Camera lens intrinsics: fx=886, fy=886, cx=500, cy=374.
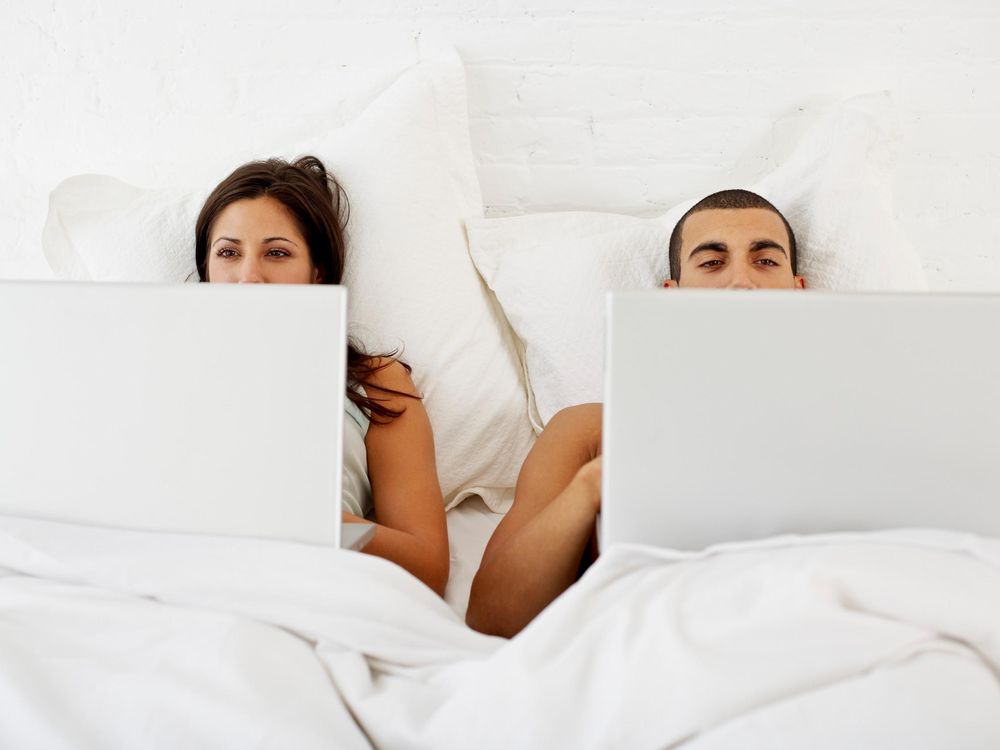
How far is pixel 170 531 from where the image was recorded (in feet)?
2.65

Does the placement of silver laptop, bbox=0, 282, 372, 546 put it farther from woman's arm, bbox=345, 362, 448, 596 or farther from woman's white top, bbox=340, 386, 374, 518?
woman's white top, bbox=340, 386, 374, 518

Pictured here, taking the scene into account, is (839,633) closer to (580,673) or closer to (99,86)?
(580,673)

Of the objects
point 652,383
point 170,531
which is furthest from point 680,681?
point 170,531

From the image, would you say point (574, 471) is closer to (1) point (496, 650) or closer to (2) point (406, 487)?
(2) point (406, 487)

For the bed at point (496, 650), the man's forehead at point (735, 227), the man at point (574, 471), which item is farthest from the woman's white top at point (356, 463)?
the man's forehead at point (735, 227)

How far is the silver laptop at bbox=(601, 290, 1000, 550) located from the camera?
0.70 metres

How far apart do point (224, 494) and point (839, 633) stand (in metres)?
0.53

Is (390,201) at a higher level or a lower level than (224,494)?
higher

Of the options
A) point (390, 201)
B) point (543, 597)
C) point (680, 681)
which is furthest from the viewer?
point (390, 201)

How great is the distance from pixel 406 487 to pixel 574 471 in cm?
25

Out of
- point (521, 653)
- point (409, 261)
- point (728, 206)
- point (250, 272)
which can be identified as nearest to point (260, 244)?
point (250, 272)

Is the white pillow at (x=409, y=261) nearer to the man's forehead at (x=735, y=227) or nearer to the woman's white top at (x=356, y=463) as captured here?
the woman's white top at (x=356, y=463)

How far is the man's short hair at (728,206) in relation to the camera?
1.42 meters

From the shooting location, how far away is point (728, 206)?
1419mm
